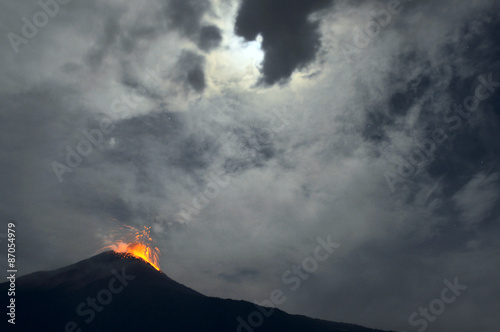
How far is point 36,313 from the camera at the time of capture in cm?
6588

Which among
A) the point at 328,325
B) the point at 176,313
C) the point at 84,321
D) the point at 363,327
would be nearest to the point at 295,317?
the point at 328,325

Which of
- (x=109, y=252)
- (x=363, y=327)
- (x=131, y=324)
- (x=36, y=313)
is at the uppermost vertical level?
(x=109, y=252)

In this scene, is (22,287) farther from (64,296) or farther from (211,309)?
(211,309)

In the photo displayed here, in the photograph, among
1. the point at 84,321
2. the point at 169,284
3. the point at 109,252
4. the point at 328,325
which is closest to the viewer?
the point at 84,321

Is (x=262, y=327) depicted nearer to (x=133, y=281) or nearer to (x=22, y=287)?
(x=133, y=281)

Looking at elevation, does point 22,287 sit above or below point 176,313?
above

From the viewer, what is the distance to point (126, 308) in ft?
234

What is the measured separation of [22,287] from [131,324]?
33929 mm

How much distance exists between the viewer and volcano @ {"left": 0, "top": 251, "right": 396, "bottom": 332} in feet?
214

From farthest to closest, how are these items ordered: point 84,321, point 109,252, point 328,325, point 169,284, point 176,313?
point 109,252 < point 169,284 < point 328,325 < point 176,313 < point 84,321

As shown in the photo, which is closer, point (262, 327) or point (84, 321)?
point (84, 321)

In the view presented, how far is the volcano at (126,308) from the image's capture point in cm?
6519

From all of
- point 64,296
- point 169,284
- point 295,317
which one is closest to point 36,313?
point 64,296

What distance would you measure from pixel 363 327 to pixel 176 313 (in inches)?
2111
